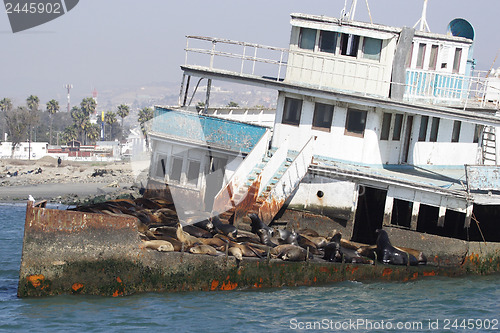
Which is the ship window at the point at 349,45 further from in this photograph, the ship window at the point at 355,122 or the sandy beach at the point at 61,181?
the sandy beach at the point at 61,181

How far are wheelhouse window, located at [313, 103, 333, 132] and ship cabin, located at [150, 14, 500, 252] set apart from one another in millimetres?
41

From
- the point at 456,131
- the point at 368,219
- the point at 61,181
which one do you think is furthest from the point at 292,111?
the point at 61,181

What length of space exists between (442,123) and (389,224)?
26.0 feet

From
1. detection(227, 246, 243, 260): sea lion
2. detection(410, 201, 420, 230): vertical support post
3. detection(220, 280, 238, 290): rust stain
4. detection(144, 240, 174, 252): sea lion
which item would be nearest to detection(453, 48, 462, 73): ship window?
detection(410, 201, 420, 230): vertical support post

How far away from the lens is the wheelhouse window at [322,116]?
2659 cm

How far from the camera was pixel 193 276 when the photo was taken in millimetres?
19672

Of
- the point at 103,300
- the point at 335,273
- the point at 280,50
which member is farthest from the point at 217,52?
the point at 103,300

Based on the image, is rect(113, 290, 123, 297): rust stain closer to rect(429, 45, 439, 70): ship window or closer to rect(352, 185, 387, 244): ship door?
rect(352, 185, 387, 244): ship door

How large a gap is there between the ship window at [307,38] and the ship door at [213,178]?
19.1 ft

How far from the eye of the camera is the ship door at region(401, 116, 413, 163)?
28109 mm

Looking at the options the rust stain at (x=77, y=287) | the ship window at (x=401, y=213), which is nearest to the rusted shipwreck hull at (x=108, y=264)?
the rust stain at (x=77, y=287)

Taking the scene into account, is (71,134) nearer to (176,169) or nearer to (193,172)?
(176,169)

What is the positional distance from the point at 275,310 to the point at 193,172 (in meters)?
10.9

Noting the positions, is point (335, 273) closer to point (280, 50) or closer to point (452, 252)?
point (452, 252)
